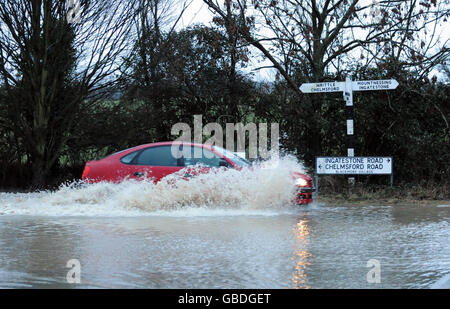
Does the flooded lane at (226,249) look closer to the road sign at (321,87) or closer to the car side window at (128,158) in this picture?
the car side window at (128,158)

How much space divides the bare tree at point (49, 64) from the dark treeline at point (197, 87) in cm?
4

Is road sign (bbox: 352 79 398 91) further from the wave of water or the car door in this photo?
the car door

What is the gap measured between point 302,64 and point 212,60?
2.76 meters

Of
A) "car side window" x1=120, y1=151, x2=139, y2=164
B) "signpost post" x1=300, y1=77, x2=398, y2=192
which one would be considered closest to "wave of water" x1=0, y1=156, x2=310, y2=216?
"car side window" x1=120, y1=151, x2=139, y2=164

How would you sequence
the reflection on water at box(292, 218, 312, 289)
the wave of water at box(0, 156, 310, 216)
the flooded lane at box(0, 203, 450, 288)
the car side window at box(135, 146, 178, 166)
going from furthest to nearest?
the car side window at box(135, 146, 178, 166)
the wave of water at box(0, 156, 310, 216)
the flooded lane at box(0, 203, 450, 288)
the reflection on water at box(292, 218, 312, 289)

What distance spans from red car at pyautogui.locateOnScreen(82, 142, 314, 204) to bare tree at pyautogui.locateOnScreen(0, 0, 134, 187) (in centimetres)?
574

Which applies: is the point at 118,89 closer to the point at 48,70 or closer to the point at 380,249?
the point at 48,70

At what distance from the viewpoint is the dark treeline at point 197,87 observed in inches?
730

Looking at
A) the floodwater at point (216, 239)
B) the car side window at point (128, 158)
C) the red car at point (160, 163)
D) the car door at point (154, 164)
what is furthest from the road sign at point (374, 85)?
the car side window at point (128, 158)

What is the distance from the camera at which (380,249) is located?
8617 mm

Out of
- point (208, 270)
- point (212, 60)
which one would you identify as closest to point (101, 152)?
point (212, 60)

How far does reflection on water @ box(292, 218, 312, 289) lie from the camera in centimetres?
666
